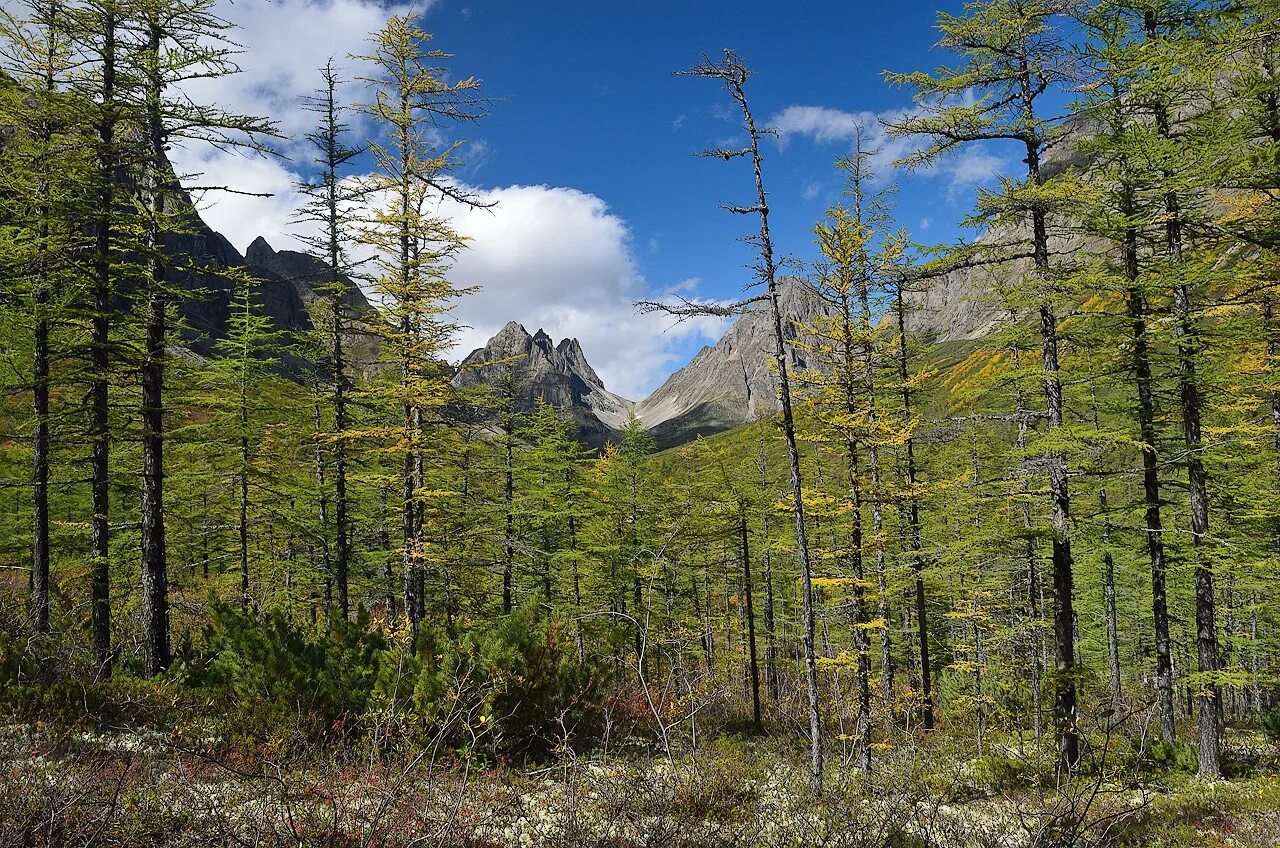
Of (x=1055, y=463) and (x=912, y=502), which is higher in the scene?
(x=1055, y=463)

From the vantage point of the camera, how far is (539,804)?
23.6 ft

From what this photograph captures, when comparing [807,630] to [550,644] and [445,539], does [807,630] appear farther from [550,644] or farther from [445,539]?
[445,539]

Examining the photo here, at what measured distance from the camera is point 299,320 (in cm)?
12875

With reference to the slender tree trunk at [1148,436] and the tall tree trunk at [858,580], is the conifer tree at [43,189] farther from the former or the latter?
the slender tree trunk at [1148,436]

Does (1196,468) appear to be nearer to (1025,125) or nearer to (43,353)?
(1025,125)

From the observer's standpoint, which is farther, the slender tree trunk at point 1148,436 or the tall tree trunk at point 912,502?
the tall tree trunk at point 912,502

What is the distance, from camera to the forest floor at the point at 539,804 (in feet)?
15.0

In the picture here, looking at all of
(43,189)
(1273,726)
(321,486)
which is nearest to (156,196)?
(43,189)

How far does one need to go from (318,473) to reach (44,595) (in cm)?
1025

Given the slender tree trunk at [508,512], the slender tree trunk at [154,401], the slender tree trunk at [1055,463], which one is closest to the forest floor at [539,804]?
the slender tree trunk at [1055,463]

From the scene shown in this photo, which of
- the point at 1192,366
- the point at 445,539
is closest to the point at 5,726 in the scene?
the point at 445,539

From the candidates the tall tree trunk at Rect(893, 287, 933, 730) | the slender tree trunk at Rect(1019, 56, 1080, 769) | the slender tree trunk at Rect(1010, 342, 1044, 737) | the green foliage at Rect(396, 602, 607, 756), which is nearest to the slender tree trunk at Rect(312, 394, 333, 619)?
the green foliage at Rect(396, 602, 607, 756)

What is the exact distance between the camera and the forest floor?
4559 mm

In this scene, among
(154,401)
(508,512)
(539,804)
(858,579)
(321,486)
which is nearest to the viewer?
(539,804)
